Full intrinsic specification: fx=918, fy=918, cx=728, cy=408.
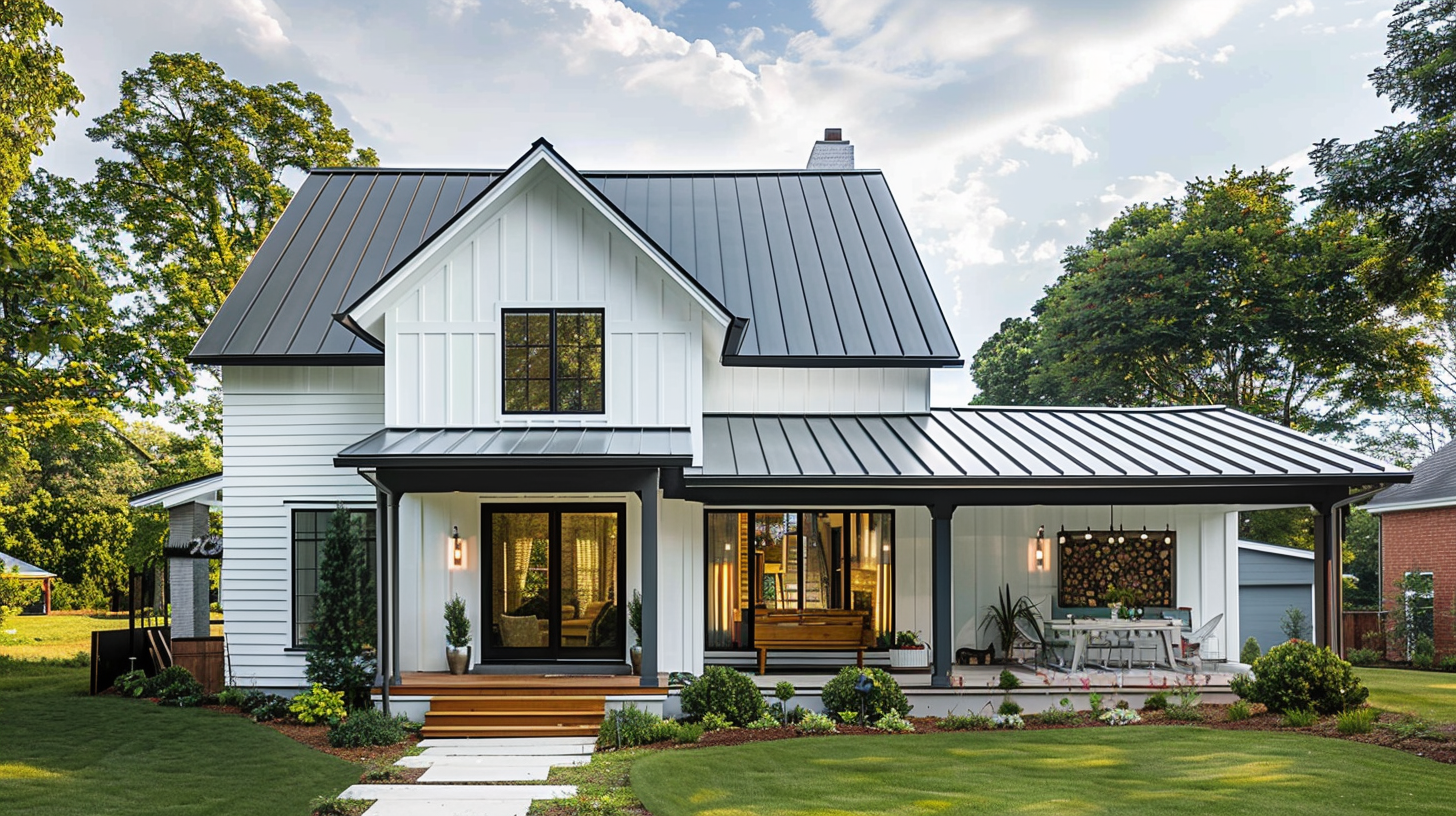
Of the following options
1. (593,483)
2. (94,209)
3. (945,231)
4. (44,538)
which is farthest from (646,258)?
(945,231)

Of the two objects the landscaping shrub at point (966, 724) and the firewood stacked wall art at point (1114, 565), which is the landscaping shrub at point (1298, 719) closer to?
the landscaping shrub at point (966, 724)

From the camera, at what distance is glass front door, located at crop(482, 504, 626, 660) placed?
41.3 ft

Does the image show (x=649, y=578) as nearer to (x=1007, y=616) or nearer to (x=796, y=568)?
(x=796, y=568)

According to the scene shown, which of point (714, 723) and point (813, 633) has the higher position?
point (813, 633)

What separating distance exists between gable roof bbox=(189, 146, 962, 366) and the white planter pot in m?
4.13

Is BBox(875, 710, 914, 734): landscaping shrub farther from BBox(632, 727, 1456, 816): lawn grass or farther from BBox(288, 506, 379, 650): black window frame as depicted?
BBox(288, 506, 379, 650): black window frame

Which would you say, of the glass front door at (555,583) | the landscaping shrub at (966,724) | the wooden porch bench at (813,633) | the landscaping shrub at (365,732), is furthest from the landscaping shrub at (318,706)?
the landscaping shrub at (966,724)

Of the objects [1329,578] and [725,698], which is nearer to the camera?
[725,698]

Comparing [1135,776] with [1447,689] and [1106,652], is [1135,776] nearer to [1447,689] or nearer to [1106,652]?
[1106,652]

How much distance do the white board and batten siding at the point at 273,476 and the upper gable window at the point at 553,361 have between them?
8.12 ft

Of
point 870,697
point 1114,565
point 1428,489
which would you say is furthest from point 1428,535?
point 870,697

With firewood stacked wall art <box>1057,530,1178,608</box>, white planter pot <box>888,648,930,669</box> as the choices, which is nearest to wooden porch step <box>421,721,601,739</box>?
white planter pot <box>888,648,930,669</box>

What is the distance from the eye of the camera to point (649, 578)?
10.9m

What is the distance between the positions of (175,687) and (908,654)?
1045 centimetres
